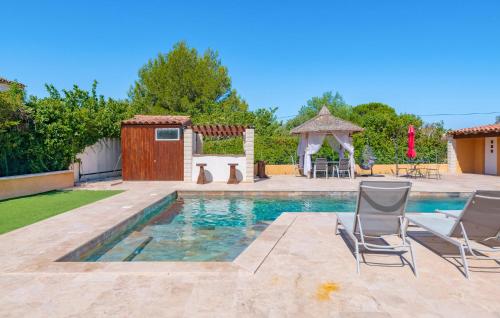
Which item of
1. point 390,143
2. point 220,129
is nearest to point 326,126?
point 220,129

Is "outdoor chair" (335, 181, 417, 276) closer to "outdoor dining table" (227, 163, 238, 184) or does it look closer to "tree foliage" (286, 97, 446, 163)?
"outdoor dining table" (227, 163, 238, 184)

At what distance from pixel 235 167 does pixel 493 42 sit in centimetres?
2353

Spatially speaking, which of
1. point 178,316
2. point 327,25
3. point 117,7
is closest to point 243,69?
point 327,25

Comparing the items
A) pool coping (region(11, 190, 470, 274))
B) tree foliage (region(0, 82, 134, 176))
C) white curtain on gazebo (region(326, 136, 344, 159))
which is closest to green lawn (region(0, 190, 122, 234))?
tree foliage (region(0, 82, 134, 176))

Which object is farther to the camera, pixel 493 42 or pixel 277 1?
pixel 493 42

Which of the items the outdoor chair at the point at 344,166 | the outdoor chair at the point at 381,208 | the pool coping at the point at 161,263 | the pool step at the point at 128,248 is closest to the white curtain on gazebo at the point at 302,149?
the outdoor chair at the point at 344,166

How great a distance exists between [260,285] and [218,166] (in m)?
11.6

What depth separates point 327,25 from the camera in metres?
23.6

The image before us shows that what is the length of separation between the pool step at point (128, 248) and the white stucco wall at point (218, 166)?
320 inches

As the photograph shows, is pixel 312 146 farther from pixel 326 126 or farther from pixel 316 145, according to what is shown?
pixel 326 126

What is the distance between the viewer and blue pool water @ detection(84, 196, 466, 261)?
5.82m

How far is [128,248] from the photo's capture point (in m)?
6.05

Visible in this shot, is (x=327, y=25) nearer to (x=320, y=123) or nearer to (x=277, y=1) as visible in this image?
(x=277, y=1)

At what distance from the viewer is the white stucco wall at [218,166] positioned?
1512 centimetres
